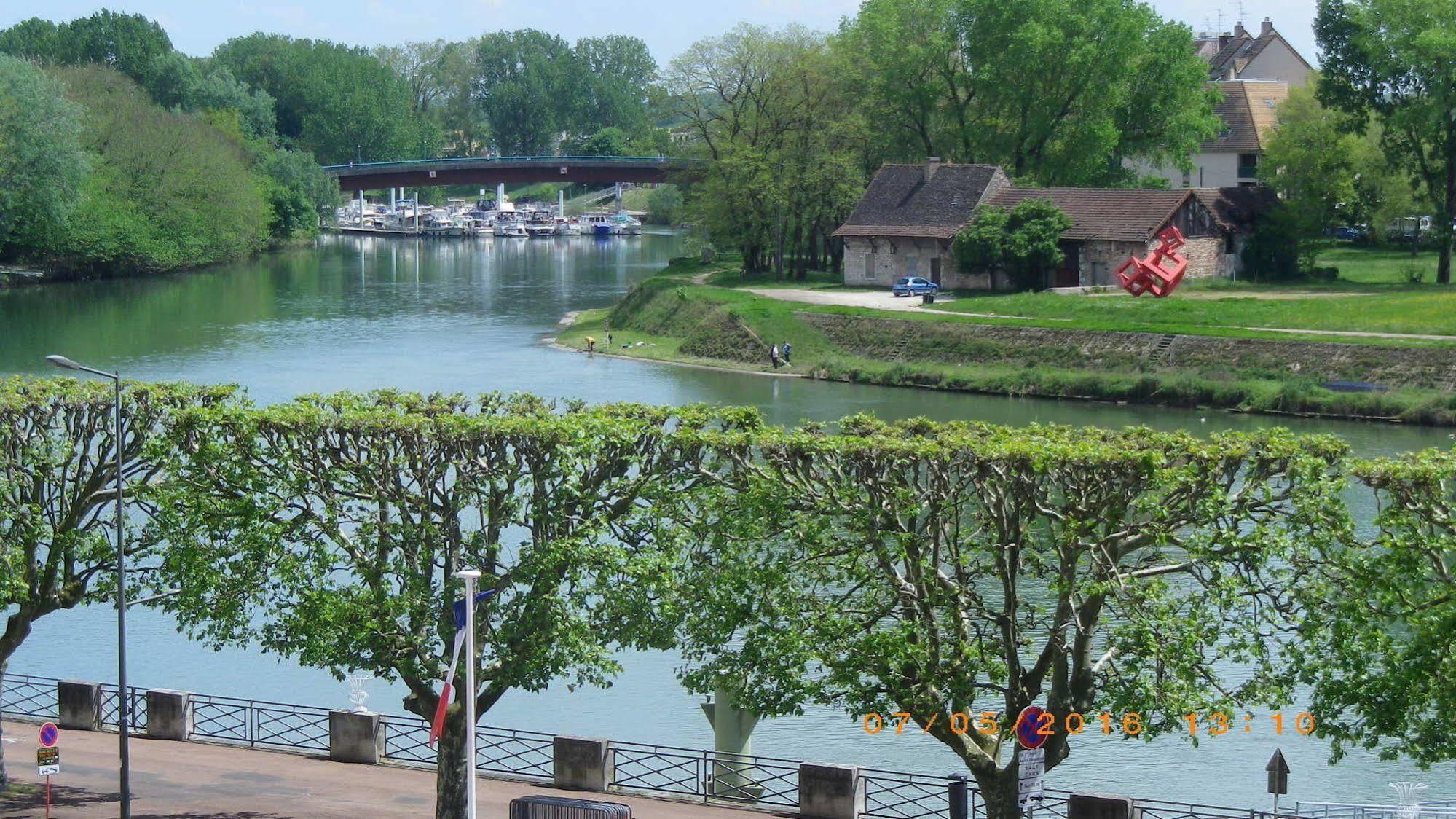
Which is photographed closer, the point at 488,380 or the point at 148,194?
the point at 488,380

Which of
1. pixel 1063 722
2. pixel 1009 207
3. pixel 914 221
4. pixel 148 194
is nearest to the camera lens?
pixel 1063 722

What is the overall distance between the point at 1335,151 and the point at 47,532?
7714cm

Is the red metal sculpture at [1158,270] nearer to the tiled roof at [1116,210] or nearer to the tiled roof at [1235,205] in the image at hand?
the tiled roof at [1116,210]

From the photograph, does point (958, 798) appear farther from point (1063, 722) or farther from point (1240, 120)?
point (1240, 120)

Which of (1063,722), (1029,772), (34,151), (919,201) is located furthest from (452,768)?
(34,151)

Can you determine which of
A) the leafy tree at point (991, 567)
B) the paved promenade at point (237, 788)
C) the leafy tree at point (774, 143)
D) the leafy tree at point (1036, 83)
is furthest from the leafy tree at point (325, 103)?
the leafy tree at point (991, 567)

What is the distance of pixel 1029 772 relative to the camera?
85.6 feet

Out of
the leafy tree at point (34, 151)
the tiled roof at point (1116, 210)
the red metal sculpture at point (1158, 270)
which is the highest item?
the leafy tree at point (34, 151)

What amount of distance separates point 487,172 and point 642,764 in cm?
14588

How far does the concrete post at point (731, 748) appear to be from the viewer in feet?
101

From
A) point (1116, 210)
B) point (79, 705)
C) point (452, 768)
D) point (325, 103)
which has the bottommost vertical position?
point (79, 705)

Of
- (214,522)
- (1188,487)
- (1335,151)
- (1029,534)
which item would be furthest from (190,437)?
(1335,151)

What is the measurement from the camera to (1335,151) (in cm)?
9450

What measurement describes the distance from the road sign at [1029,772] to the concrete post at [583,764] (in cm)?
770
